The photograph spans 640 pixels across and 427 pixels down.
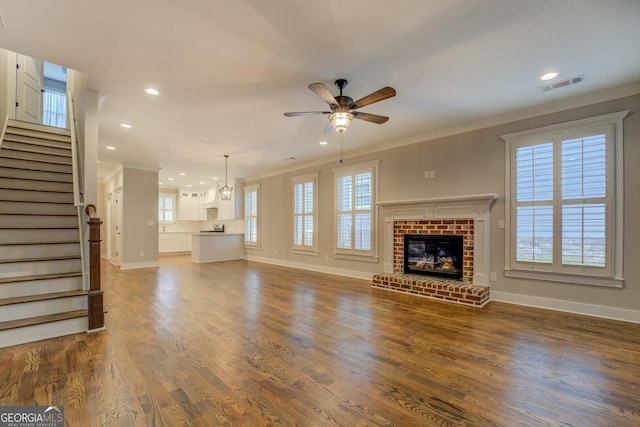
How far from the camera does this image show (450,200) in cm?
478

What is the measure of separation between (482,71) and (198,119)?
12.6 ft

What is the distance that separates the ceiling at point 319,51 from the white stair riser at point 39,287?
2.28 meters

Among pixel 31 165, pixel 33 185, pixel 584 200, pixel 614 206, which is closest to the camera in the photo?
pixel 614 206

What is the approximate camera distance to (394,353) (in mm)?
2613

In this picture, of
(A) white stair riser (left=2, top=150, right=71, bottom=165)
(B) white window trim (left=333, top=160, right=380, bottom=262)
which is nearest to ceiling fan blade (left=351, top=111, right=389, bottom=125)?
(B) white window trim (left=333, top=160, right=380, bottom=262)

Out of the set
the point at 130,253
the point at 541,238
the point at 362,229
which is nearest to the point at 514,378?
the point at 541,238

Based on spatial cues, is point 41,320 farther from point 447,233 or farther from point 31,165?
point 447,233

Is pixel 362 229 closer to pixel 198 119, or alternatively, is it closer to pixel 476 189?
pixel 476 189

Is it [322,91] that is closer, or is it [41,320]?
[322,91]

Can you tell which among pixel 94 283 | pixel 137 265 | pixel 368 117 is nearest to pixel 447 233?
pixel 368 117

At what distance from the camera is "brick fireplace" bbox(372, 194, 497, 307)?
14.4 feet

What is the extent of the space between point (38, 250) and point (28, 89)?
4.81 metres

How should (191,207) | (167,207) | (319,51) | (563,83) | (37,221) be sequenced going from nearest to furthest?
1. (319,51)
2. (563,83)
3. (37,221)
4. (167,207)
5. (191,207)

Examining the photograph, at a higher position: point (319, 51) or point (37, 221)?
point (319, 51)
